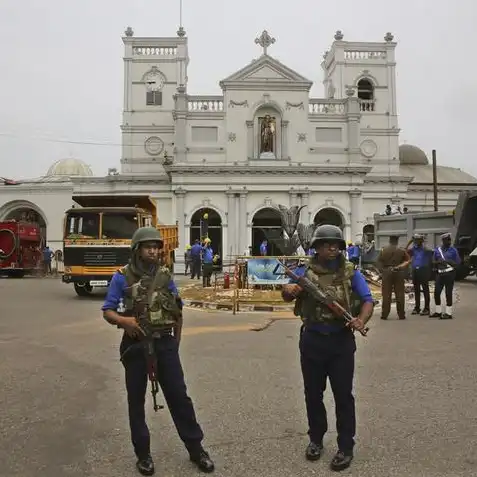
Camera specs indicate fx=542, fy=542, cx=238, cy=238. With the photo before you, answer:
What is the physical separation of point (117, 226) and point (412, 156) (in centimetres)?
4549

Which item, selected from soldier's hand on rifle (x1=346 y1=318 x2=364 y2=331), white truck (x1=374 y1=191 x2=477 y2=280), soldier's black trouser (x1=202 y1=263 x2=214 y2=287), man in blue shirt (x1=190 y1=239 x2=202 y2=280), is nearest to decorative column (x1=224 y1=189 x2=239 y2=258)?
man in blue shirt (x1=190 y1=239 x2=202 y2=280)

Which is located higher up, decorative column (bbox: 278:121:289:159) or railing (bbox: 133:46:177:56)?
railing (bbox: 133:46:177:56)

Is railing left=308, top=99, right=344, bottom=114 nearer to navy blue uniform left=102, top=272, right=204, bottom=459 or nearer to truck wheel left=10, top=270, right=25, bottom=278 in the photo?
truck wheel left=10, top=270, right=25, bottom=278

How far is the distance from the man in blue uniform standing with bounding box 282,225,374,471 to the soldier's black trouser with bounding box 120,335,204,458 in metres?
0.88

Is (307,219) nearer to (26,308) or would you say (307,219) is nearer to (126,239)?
(126,239)

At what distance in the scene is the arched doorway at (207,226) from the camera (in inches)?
1468

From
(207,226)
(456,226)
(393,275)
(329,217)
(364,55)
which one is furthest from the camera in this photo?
(364,55)

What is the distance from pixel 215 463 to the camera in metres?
3.93

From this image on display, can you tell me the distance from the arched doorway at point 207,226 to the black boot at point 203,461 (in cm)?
3311

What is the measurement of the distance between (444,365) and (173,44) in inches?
1502

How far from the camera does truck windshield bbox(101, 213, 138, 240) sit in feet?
51.8

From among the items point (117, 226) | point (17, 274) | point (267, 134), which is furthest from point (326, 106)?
point (117, 226)

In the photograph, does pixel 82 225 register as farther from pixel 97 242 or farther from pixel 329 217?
pixel 329 217

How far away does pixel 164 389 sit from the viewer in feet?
12.6
